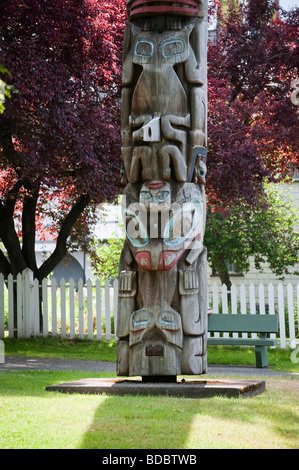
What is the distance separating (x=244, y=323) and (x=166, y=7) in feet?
22.5

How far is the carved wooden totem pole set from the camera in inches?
310

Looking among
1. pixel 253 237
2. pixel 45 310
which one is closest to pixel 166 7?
pixel 45 310

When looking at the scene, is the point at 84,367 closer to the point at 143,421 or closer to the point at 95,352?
the point at 95,352

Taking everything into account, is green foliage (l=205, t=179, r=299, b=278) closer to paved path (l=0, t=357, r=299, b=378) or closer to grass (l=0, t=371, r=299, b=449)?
paved path (l=0, t=357, r=299, b=378)

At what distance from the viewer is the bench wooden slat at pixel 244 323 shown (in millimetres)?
12992

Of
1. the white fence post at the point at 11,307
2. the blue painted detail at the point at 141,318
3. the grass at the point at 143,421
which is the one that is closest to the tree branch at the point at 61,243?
the white fence post at the point at 11,307

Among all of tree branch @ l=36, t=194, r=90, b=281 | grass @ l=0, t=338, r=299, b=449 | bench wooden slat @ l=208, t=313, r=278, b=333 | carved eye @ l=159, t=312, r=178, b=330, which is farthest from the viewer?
tree branch @ l=36, t=194, r=90, b=281

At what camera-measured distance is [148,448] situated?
17.7 ft

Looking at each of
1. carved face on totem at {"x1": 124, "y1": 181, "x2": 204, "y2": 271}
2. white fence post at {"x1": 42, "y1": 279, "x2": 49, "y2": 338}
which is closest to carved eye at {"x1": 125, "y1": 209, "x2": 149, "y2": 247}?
carved face on totem at {"x1": 124, "y1": 181, "x2": 204, "y2": 271}

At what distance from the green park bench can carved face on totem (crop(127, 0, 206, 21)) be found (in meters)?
6.46

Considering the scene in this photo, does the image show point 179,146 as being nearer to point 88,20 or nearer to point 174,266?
point 174,266

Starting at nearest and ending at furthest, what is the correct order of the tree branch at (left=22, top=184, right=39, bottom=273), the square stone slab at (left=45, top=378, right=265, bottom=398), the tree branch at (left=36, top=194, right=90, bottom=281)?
the square stone slab at (left=45, top=378, right=265, bottom=398)
the tree branch at (left=36, top=194, right=90, bottom=281)
the tree branch at (left=22, top=184, right=39, bottom=273)

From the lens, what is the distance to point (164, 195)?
26.2ft

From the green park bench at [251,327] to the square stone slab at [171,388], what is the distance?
452cm
